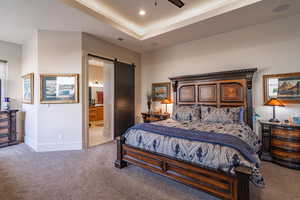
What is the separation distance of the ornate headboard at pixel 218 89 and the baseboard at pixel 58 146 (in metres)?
3.12

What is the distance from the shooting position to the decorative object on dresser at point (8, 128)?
163 inches

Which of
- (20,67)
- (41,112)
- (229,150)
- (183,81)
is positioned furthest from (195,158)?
(20,67)

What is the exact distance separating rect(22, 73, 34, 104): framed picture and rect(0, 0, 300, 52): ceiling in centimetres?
115

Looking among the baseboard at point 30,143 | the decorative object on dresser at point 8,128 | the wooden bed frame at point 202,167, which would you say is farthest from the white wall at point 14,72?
the wooden bed frame at point 202,167

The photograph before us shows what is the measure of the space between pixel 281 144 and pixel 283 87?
1.26m

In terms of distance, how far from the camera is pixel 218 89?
158 inches

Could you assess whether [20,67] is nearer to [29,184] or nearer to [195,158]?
[29,184]

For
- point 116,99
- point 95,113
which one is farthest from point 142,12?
point 95,113

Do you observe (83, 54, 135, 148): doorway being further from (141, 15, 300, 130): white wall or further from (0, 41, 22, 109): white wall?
(0, 41, 22, 109): white wall

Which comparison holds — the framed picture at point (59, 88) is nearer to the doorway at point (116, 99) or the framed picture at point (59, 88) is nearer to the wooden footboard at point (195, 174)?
the doorway at point (116, 99)

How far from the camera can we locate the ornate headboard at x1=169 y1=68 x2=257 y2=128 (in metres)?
3.63

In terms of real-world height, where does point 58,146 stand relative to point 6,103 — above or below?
below

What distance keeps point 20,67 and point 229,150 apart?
623 centimetres

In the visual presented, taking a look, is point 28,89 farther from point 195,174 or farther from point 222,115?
point 222,115
